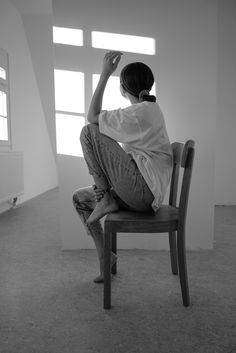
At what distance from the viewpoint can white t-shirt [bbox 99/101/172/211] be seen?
4.35ft

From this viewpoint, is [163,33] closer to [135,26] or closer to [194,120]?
[135,26]

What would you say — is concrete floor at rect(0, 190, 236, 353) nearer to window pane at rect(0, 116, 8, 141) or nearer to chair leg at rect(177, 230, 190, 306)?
chair leg at rect(177, 230, 190, 306)

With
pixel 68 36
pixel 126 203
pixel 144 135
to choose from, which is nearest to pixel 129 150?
pixel 144 135

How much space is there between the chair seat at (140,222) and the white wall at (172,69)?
82 cm

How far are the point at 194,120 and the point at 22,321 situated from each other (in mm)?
1539

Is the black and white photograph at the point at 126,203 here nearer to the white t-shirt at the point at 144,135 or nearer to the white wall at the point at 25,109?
the white t-shirt at the point at 144,135

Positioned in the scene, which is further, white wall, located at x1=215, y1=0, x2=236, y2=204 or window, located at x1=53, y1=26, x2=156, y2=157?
white wall, located at x1=215, y1=0, x2=236, y2=204

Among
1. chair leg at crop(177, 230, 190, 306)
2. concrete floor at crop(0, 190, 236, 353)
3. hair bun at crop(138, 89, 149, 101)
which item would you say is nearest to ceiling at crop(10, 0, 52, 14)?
concrete floor at crop(0, 190, 236, 353)

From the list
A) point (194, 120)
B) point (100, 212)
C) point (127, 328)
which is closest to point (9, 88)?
point (194, 120)

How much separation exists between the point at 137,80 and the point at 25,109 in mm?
3375

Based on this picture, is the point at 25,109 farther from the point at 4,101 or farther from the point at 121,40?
the point at 121,40

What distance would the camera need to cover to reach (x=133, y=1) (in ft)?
6.57

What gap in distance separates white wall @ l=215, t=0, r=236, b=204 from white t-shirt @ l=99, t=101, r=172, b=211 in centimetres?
280

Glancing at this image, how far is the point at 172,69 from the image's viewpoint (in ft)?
6.77
